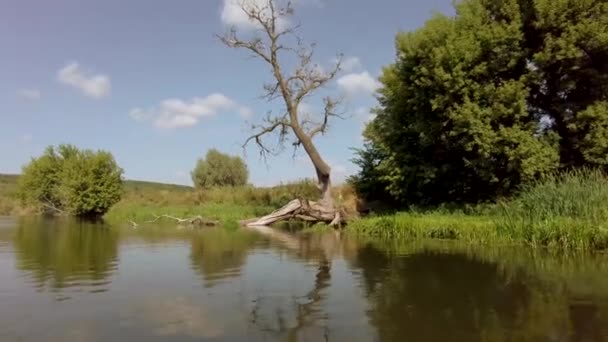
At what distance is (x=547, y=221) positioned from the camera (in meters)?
14.8

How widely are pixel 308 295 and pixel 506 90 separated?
45.3ft

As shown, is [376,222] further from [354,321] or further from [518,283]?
[354,321]

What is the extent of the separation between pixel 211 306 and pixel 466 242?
11.1m

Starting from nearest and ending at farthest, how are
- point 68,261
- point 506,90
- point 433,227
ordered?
point 68,261 → point 433,227 → point 506,90

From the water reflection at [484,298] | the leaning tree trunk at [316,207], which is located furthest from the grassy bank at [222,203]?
the water reflection at [484,298]

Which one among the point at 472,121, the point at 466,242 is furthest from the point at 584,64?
the point at 466,242

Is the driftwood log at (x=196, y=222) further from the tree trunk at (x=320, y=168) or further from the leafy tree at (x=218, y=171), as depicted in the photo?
the leafy tree at (x=218, y=171)

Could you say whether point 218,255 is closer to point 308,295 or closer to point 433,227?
point 308,295

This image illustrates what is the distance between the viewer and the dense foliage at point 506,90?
19078 mm

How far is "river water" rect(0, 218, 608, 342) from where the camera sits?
646cm

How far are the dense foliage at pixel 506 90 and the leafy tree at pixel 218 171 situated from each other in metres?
45.9

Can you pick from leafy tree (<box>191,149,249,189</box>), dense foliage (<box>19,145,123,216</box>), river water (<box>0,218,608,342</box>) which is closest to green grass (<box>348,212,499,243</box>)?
river water (<box>0,218,608,342</box>)

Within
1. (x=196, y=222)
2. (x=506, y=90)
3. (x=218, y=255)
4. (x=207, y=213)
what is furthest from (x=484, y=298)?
(x=207, y=213)

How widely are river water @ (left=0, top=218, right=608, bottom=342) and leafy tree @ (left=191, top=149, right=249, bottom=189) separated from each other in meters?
51.1
